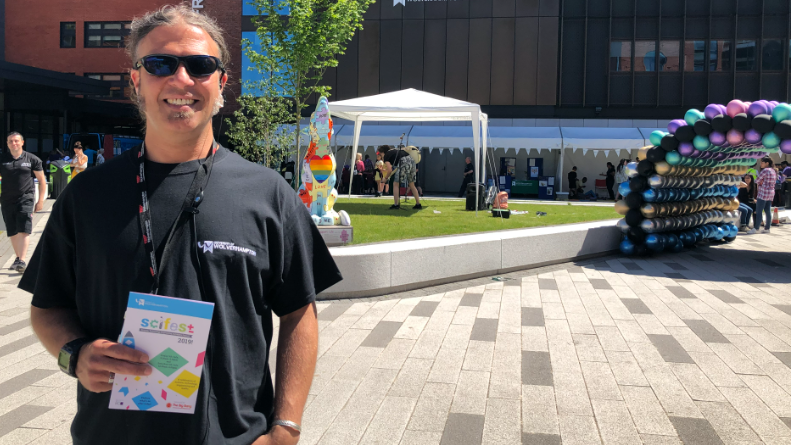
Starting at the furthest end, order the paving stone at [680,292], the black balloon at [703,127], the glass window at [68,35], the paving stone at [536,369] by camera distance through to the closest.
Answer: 1. the glass window at [68,35]
2. the black balloon at [703,127]
3. the paving stone at [680,292]
4. the paving stone at [536,369]

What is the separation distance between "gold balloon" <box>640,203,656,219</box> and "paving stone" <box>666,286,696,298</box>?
291cm

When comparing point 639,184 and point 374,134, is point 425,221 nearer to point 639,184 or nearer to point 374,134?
point 639,184

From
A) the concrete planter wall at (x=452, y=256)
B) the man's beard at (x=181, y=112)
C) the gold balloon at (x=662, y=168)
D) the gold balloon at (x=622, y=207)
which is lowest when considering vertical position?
the concrete planter wall at (x=452, y=256)

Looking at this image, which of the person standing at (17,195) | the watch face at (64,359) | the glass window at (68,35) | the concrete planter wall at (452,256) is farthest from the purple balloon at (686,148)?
the glass window at (68,35)

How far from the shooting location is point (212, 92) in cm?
191

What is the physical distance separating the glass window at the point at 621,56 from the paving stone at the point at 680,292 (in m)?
24.2

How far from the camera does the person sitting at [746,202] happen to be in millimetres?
17344

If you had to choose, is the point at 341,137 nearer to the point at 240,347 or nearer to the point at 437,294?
the point at 437,294

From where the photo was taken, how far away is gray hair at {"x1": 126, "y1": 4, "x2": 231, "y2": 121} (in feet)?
6.19

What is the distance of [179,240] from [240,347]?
1.14ft

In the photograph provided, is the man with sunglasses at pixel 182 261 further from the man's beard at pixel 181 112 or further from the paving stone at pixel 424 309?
the paving stone at pixel 424 309

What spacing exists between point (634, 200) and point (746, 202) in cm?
886

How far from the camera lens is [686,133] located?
36.1 ft

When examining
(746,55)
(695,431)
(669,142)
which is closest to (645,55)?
(746,55)
